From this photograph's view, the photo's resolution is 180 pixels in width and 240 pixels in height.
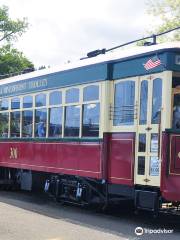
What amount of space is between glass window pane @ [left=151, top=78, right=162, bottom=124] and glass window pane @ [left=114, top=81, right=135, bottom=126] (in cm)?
67

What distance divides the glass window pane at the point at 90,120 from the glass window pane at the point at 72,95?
43cm

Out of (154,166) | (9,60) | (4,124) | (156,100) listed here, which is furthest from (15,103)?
(9,60)

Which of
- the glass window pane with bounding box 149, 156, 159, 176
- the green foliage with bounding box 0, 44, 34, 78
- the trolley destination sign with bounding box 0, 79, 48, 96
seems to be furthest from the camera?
the green foliage with bounding box 0, 44, 34, 78

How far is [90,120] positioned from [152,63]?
231cm

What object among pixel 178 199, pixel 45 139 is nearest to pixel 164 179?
pixel 178 199

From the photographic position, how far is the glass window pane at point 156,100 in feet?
36.0

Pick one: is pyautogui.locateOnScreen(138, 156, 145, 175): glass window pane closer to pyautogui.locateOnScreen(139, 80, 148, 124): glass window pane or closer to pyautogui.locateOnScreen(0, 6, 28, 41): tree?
pyautogui.locateOnScreen(139, 80, 148, 124): glass window pane

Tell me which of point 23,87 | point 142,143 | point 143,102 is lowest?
point 142,143

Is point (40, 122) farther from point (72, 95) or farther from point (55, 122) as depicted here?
point (72, 95)

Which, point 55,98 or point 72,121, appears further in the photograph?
point 55,98

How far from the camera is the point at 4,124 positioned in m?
17.5

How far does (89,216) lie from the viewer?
12.6m

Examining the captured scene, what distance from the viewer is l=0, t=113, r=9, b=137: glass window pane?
1727 centimetres

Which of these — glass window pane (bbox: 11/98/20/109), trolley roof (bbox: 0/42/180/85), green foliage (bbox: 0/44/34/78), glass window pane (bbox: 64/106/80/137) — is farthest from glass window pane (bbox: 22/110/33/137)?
green foliage (bbox: 0/44/34/78)
